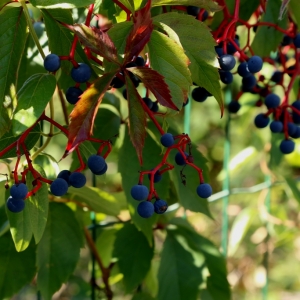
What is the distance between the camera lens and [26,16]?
32.5 inches

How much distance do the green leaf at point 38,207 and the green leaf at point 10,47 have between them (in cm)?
10

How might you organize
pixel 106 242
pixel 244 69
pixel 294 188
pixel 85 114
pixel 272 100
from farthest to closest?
1. pixel 294 188
2. pixel 106 242
3. pixel 272 100
4. pixel 244 69
5. pixel 85 114

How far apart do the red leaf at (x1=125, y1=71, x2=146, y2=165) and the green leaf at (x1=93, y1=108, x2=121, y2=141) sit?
49 centimetres

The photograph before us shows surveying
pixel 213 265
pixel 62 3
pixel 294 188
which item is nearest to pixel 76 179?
pixel 62 3

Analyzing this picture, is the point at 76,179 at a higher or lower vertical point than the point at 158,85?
lower

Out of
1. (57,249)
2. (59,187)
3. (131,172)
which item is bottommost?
(57,249)

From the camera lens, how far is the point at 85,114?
706 millimetres

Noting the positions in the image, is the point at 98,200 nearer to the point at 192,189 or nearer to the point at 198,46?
the point at 192,189

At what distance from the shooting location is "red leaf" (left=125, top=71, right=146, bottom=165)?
0.73m

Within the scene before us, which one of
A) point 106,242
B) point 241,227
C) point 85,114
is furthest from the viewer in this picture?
point 241,227

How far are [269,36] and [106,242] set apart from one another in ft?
2.11

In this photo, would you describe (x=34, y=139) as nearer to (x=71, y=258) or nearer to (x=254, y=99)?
(x=71, y=258)

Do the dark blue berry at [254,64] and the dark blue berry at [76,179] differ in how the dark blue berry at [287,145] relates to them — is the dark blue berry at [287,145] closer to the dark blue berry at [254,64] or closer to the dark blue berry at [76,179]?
the dark blue berry at [254,64]

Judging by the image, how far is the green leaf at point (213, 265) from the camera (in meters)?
1.42
